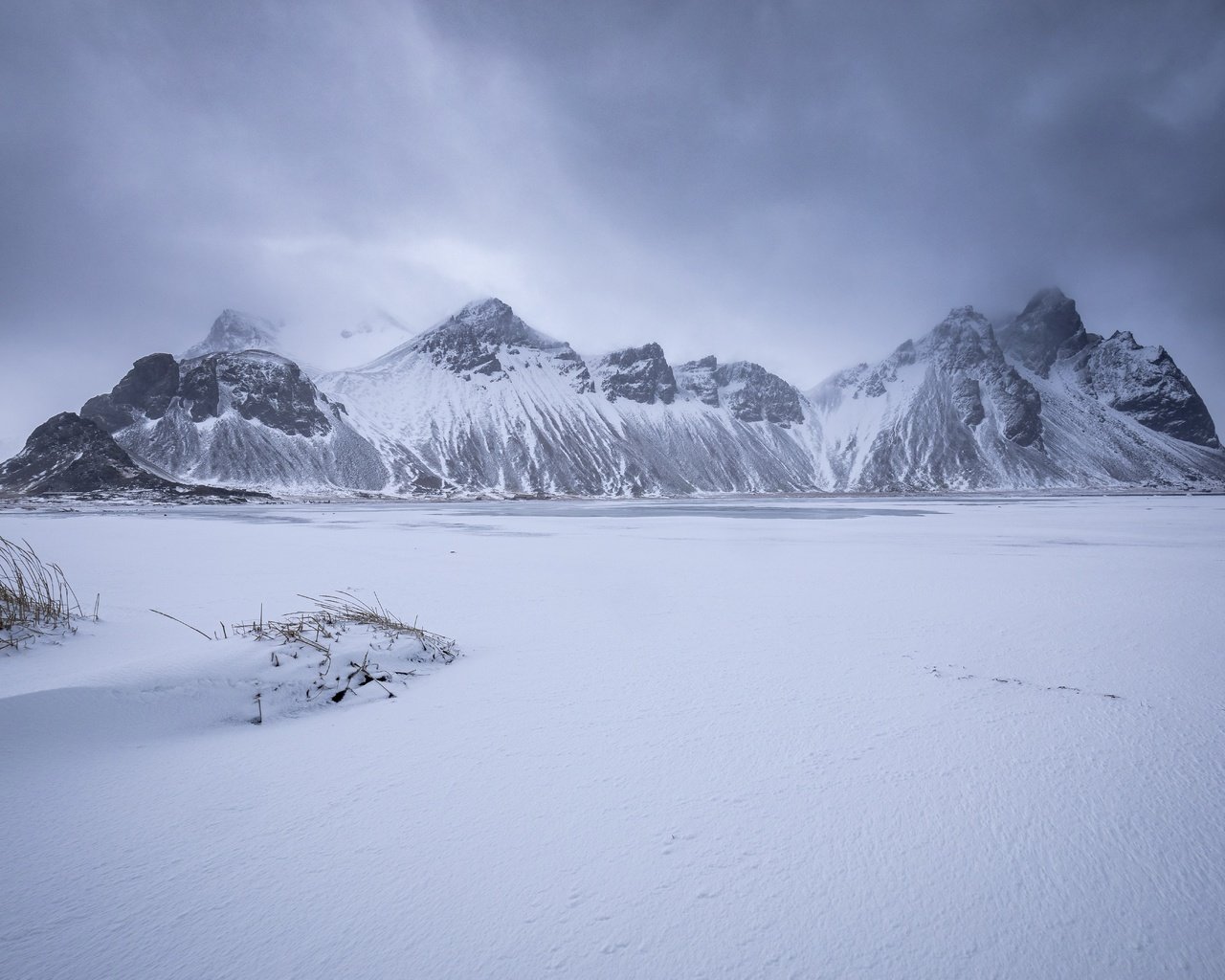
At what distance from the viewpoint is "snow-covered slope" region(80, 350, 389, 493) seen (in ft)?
352

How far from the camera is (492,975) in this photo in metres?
1.84

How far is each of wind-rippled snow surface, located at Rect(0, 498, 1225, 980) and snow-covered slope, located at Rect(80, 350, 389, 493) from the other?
116 meters

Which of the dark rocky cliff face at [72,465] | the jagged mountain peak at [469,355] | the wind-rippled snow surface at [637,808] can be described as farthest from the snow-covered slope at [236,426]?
the wind-rippled snow surface at [637,808]

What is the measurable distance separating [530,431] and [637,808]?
15243cm

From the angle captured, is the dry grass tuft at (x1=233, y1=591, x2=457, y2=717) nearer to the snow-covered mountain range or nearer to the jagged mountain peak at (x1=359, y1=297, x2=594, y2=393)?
the snow-covered mountain range

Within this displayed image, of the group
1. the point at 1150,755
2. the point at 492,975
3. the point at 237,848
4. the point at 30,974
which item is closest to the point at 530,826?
the point at 492,975

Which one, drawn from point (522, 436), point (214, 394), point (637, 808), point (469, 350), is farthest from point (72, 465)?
point (637, 808)

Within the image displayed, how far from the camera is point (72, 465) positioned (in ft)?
279

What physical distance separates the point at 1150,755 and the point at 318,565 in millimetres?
13263

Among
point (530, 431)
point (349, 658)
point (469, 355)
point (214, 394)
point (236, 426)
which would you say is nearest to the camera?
point (349, 658)

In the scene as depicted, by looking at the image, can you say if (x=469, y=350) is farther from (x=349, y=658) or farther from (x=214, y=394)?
(x=349, y=658)

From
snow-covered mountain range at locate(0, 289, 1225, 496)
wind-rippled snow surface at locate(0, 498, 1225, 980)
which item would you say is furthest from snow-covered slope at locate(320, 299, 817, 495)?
wind-rippled snow surface at locate(0, 498, 1225, 980)

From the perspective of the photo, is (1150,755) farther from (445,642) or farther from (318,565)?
(318,565)

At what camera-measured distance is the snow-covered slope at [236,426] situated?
107 m
